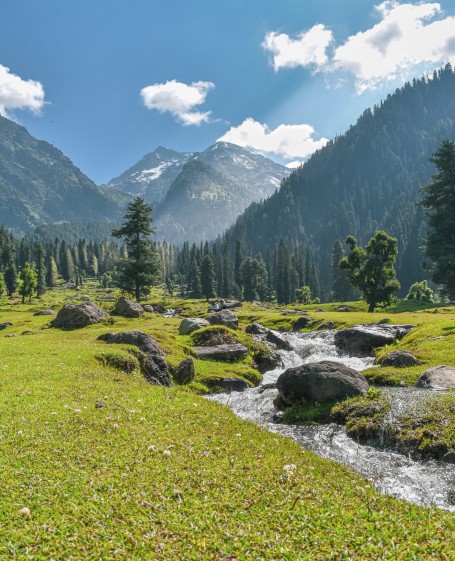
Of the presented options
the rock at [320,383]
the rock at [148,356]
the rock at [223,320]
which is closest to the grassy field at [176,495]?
the rock at [320,383]

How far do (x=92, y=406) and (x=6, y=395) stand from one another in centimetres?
417

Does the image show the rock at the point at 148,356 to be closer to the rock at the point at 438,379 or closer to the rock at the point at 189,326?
the rock at the point at 189,326

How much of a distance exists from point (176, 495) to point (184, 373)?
60.6 feet

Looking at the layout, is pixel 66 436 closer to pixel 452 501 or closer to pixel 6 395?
pixel 6 395

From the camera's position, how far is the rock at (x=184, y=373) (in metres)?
27.4

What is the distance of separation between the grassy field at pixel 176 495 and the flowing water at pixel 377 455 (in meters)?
1.95

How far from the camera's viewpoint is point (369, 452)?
15.7m

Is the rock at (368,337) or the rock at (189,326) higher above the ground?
the rock at (189,326)

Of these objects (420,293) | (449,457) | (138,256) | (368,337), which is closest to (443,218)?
(368,337)

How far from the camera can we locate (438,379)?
71.7ft

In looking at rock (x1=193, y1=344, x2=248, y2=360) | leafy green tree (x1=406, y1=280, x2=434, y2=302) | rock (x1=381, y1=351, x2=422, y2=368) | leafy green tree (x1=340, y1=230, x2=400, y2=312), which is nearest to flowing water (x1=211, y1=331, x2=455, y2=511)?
rock (x1=381, y1=351, x2=422, y2=368)

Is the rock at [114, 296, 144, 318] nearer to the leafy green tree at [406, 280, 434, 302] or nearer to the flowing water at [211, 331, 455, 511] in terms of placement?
the flowing water at [211, 331, 455, 511]

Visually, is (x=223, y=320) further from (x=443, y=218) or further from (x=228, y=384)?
(x=443, y=218)

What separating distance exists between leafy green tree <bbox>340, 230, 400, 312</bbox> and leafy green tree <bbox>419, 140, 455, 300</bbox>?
21.6 feet
